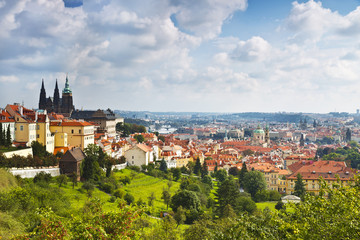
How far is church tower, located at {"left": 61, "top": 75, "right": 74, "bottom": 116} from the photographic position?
363 ft

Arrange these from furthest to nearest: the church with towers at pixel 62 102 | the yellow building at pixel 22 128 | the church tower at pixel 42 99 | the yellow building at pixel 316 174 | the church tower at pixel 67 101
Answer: the church tower at pixel 67 101 → the church with towers at pixel 62 102 → the church tower at pixel 42 99 → the yellow building at pixel 316 174 → the yellow building at pixel 22 128

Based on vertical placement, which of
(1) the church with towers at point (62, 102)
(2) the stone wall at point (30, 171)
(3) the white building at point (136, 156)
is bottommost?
(3) the white building at point (136, 156)

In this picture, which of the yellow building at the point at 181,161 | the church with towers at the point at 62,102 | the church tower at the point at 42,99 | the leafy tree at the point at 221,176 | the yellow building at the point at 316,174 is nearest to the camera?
the yellow building at the point at 316,174

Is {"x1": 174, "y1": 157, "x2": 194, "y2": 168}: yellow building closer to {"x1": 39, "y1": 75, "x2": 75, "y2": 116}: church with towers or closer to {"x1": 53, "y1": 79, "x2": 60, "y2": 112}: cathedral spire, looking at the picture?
{"x1": 39, "y1": 75, "x2": 75, "y2": 116}: church with towers

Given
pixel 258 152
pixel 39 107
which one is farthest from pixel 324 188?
pixel 258 152

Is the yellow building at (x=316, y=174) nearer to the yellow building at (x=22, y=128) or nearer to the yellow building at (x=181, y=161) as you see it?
the yellow building at (x=181, y=161)

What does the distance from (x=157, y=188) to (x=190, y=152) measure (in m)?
40.7

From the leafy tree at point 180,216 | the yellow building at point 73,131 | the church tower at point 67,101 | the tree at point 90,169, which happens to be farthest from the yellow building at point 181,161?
the church tower at point 67,101

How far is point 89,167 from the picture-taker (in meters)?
46.0

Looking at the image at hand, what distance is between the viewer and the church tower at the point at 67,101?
111 meters

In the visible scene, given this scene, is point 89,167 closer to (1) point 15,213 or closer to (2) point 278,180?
(1) point 15,213

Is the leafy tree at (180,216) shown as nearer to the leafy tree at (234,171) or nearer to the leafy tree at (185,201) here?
the leafy tree at (185,201)

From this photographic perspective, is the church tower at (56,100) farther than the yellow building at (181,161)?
Yes

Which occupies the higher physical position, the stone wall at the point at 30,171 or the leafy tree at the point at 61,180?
the stone wall at the point at 30,171
